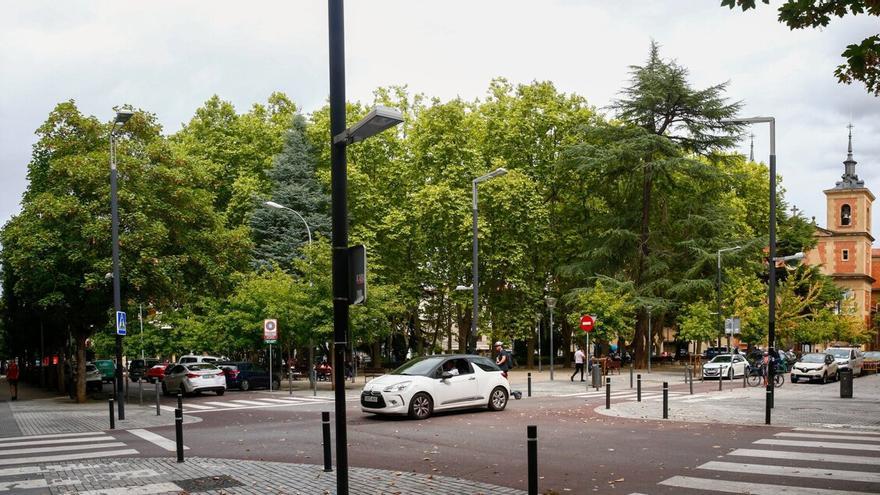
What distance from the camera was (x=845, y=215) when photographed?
10069cm

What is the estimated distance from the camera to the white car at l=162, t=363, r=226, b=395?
30578 mm

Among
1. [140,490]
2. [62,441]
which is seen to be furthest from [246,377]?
[140,490]

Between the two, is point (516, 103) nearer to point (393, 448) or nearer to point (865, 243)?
point (393, 448)

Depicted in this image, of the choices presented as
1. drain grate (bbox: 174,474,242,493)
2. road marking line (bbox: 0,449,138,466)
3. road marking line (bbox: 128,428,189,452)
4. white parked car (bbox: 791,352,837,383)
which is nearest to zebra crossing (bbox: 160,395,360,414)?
road marking line (bbox: 128,428,189,452)

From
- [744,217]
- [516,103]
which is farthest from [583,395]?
[744,217]

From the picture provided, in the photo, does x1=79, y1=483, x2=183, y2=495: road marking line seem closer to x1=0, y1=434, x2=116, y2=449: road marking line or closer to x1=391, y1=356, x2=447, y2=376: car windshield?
x1=0, y1=434, x2=116, y2=449: road marking line

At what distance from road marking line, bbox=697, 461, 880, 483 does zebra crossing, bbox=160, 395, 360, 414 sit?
1469cm

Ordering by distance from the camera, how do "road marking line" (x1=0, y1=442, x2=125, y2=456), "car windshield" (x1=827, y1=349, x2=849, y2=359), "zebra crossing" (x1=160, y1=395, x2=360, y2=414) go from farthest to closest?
1. "car windshield" (x1=827, y1=349, x2=849, y2=359)
2. "zebra crossing" (x1=160, y1=395, x2=360, y2=414)
3. "road marking line" (x1=0, y1=442, x2=125, y2=456)

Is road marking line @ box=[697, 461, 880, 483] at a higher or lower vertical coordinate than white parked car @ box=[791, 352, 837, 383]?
higher

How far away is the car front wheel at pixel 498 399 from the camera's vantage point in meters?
19.5

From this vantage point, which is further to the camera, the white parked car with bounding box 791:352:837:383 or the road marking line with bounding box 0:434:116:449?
the white parked car with bounding box 791:352:837:383

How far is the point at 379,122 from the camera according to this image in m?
7.42

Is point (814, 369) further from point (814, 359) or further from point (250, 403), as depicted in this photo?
point (250, 403)

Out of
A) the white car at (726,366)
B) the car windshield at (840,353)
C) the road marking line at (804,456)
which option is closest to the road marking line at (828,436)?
the road marking line at (804,456)
